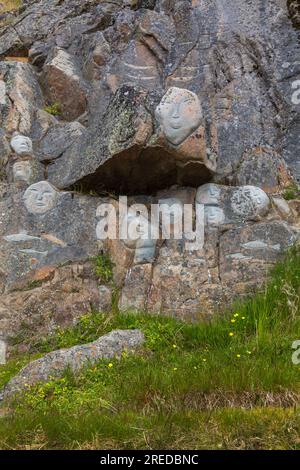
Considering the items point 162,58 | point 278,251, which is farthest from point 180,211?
point 162,58

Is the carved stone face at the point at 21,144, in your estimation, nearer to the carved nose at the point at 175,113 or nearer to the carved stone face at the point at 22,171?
the carved stone face at the point at 22,171

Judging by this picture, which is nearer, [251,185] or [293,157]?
[251,185]

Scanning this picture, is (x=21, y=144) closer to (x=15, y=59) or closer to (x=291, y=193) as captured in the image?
(x=15, y=59)

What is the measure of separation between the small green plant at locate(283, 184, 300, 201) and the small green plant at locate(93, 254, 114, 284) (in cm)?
234

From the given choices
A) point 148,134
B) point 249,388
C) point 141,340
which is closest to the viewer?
point 249,388

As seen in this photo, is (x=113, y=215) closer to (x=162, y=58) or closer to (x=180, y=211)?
(x=180, y=211)

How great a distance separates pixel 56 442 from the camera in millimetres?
4137

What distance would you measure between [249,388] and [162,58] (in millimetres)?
6494

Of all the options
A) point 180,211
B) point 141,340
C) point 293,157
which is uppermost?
point 293,157

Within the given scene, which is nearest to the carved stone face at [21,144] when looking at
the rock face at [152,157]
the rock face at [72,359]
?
the rock face at [152,157]

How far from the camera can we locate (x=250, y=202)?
751cm

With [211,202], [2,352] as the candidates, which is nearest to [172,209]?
[211,202]

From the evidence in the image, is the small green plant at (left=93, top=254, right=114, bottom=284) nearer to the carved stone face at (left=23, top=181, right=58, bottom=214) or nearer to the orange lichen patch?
the carved stone face at (left=23, top=181, right=58, bottom=214)

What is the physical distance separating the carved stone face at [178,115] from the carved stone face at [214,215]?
0.88 metres
